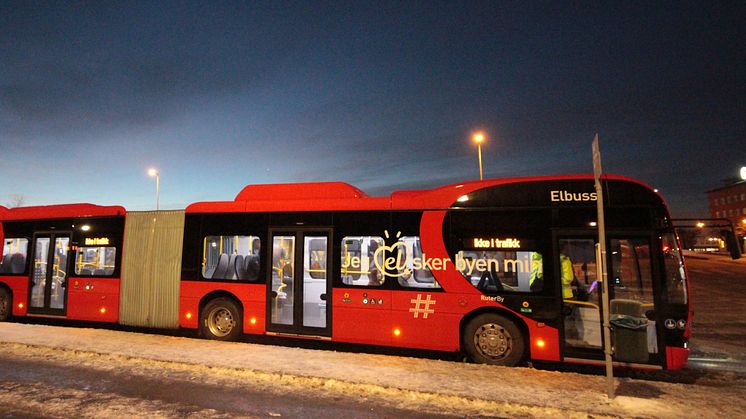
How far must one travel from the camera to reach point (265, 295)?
855 cm

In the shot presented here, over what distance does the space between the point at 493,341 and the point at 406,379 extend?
6.58 ft

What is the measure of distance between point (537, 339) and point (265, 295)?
5.49 meters

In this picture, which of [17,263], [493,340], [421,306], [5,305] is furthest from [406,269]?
[5,305]

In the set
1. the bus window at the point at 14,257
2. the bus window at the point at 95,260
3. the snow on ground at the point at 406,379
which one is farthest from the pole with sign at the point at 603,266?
the bus window at the point at 14,257

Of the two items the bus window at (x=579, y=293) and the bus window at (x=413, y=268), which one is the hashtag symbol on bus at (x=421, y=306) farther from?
the bus window at (x=579, y=293)

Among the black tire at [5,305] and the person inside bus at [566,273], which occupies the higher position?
the person inside bus at [566,273]

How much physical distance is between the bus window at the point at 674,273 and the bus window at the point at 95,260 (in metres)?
12.0

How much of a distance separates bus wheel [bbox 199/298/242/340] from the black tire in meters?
6.65

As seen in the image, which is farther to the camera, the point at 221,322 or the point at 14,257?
the point at 14,257

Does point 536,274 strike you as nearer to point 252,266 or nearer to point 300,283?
point 300,283

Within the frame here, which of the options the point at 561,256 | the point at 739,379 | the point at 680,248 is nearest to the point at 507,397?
the point at 561,256

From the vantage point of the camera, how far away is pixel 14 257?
1130 centimetres

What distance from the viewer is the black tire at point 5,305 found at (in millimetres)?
11102

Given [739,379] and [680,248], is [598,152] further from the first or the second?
[739,379]
